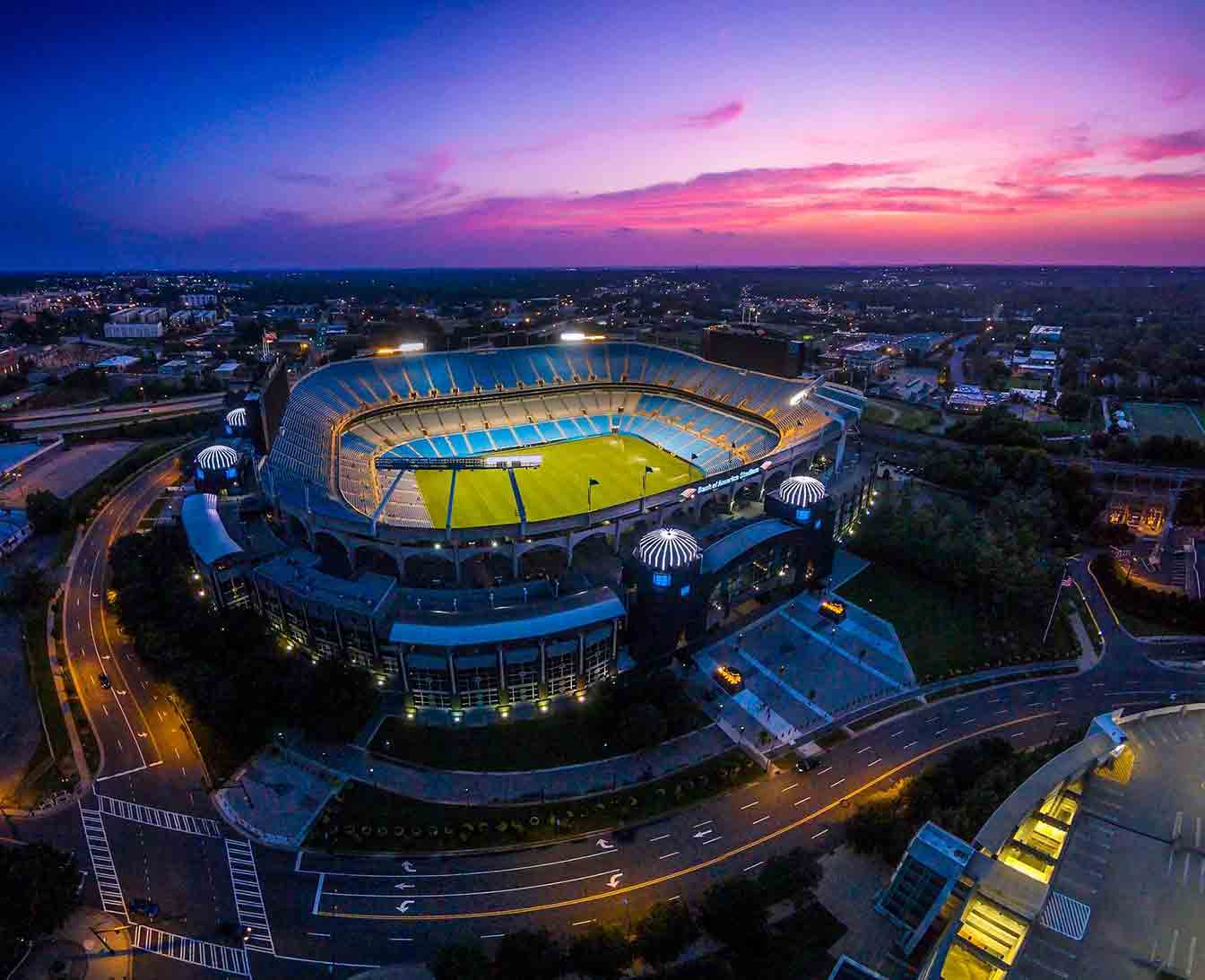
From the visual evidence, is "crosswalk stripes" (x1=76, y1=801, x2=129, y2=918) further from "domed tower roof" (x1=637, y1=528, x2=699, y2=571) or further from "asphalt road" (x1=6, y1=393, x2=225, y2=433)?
"asphalt road" (x1=6, y1=393, x2=225, y2=433)

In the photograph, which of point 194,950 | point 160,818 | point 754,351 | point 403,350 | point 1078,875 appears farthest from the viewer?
point 403,350

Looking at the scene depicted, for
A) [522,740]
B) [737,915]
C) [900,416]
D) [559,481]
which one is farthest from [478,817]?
[900,416]

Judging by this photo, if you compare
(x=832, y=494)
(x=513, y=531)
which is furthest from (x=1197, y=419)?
(x=513, y=531)

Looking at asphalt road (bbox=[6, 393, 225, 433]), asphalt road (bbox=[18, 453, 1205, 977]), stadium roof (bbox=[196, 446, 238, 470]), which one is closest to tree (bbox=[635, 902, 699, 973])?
asphalt road (bbox=[18, 453, 1205, 977])

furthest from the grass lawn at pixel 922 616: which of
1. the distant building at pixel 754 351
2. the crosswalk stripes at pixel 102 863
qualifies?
the crosswalk stripes at pixel 102 863

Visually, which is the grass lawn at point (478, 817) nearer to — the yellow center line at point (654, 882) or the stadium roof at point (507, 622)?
the yellow center line at point (654, 882)

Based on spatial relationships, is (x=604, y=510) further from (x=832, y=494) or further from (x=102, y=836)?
(x=102, y=836)

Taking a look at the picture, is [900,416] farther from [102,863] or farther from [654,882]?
[102,863]

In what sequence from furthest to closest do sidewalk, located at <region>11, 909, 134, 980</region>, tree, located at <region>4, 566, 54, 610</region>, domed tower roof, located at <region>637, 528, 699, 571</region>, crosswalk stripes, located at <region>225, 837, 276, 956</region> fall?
1. tree, located at <region>4, 566, 54, 610</region>
2. domed tower roof, located at <region>637, 528, 699, 571</region>
3. crosswalk stripes, located at <region>225, 837, 276, 956</region>
4. sidewalk, located at <region>11, 909, 134, 980</region>
